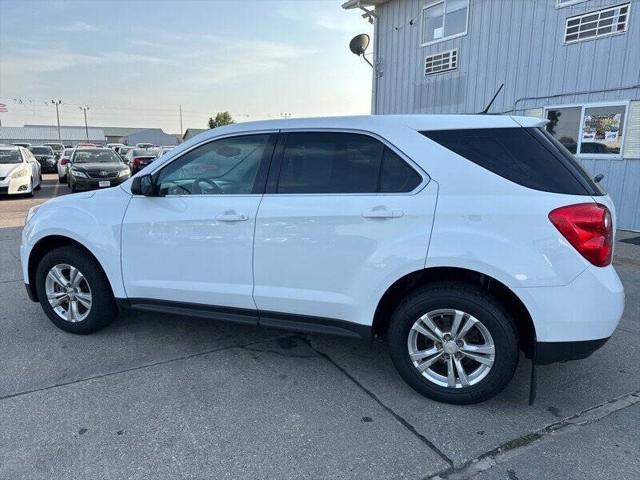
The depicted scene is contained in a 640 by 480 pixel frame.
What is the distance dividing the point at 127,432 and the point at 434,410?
1.82 meters

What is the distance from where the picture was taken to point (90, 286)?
12.6 ft

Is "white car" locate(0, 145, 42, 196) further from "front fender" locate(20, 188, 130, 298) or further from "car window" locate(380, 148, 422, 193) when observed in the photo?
"car window" locate(380, 148, 422, 193)

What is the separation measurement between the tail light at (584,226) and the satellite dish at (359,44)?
11.1 m

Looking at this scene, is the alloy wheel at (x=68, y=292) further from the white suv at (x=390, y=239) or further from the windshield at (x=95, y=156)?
the windshield at (x=95, y=156)

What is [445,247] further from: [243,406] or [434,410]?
[243,406]

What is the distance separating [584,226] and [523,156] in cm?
52

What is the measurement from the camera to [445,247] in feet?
9.06

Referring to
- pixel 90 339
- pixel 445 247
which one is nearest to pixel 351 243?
pixel 445 247

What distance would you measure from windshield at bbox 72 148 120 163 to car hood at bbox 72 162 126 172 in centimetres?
58

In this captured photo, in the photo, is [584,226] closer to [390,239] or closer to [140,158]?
[390,239]

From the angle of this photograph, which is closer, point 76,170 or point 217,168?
point 217,168

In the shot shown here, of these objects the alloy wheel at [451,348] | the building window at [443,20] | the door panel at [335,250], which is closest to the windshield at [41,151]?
the building window at [443,20]

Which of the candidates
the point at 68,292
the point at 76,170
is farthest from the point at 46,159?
the point at 68,292

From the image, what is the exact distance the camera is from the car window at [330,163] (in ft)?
9.96
